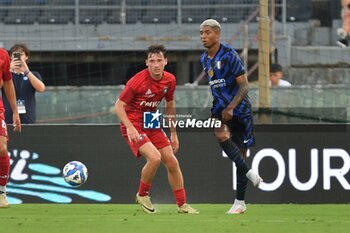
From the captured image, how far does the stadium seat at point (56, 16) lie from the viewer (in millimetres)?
21314

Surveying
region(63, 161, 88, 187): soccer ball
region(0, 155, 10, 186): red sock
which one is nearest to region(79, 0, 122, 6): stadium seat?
region(63, 161, 88, 187): soccer ball

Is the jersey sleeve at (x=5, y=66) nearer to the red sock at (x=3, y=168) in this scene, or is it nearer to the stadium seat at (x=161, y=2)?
the red sock at (x=3, y=168)

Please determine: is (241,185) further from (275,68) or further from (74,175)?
(275,68)

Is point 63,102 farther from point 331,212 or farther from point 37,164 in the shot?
point 331,212

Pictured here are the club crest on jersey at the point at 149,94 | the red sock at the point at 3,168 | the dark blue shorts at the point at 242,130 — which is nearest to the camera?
the club crest on jersey at the point at 149,94

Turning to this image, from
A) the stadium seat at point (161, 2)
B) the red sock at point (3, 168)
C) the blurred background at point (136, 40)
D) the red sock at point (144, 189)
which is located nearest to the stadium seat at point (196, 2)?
the blurred background at point (136, 40)

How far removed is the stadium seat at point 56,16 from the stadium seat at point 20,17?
293mm

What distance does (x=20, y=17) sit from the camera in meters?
20.9

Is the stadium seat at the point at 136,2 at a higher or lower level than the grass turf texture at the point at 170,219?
higher

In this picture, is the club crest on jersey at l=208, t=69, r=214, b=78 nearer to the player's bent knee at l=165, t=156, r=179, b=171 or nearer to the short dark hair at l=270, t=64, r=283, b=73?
the player's bent knee at l=165, t=156, r=179, b=171

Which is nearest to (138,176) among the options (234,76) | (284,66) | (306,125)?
(306,125)

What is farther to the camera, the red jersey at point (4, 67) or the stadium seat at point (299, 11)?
the stadium seat at point (299, 11)

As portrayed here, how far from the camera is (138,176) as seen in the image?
1448cm

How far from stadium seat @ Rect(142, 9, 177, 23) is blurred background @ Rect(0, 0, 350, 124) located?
0.05 feet
